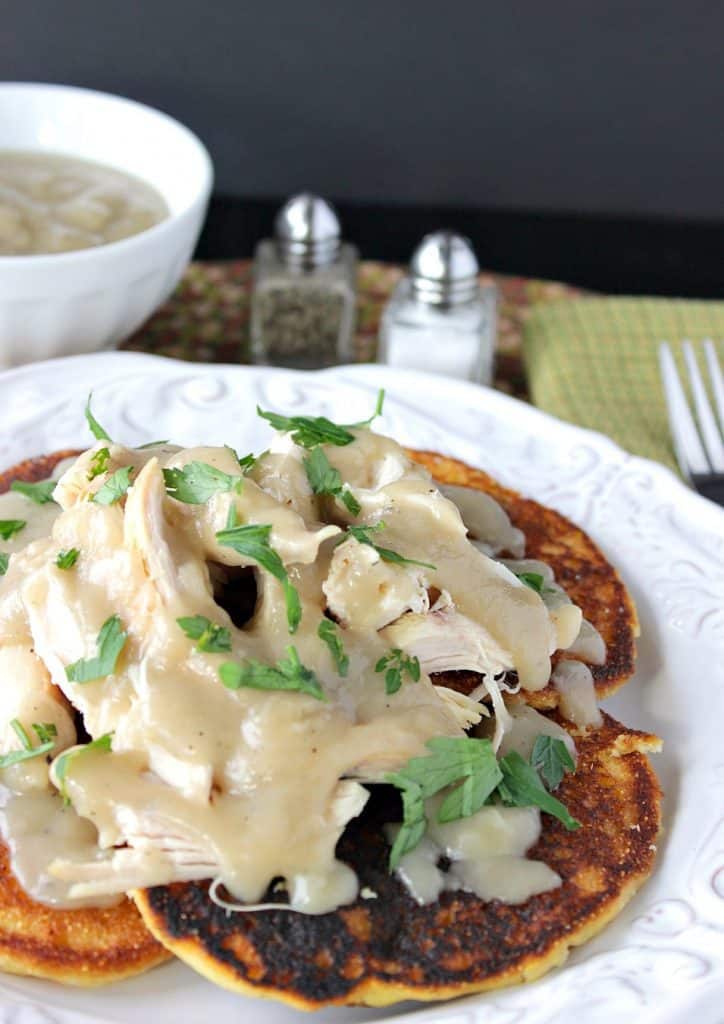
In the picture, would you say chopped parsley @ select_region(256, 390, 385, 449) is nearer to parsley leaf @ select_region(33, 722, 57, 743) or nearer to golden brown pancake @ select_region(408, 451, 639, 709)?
golden brown pancake @ select_region(408, 451, 639, 709)

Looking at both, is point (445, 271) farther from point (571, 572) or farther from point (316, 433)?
point (316, 433)

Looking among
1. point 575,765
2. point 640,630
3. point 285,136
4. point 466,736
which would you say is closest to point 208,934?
point 466,736

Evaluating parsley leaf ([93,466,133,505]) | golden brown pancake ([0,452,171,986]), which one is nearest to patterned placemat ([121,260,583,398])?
parsley leaf ([93,466,133,505])

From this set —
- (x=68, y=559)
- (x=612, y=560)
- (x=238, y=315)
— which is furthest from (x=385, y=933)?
(x=238, y=315)

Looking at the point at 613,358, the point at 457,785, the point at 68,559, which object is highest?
the point at 68,559

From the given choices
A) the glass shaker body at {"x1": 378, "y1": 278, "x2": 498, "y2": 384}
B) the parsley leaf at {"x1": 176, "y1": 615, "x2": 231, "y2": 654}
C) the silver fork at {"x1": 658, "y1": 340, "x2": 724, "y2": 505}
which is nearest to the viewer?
the parsley leaf at {"x1": 176, "y1": 615, "x2": 231, "y2": 654}

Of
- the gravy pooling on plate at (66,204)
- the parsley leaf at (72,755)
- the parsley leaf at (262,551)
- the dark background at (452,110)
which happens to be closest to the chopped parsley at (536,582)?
the parsley leaf at (262,551)

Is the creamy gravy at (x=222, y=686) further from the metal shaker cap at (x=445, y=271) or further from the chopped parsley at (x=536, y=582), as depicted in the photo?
the metal shaker cap at (x=445, y=271)
